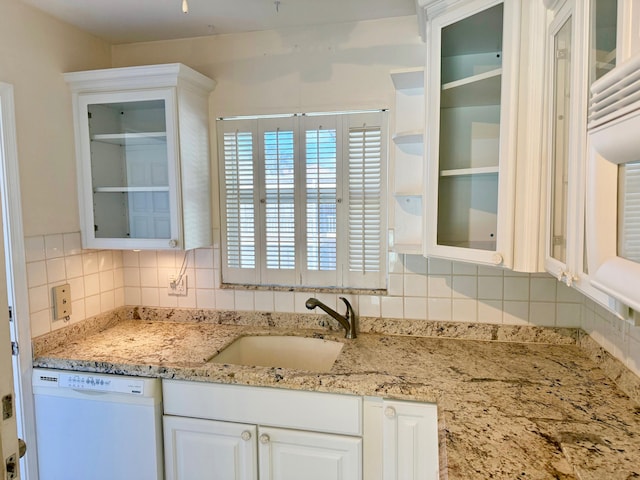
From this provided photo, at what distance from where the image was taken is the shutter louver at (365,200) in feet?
6.52

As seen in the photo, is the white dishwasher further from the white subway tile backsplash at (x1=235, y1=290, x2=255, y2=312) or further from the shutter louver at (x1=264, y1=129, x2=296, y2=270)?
the shutter louver at (x1=264, y1=129, x2=296, y2=270)

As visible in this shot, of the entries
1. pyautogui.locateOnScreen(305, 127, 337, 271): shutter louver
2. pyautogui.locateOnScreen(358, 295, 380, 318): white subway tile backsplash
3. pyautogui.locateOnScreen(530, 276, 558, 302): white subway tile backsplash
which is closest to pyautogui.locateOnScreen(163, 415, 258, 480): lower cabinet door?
pyautogui.locateOnScreen(358, 295, 380, 318): white subway tile backsplash

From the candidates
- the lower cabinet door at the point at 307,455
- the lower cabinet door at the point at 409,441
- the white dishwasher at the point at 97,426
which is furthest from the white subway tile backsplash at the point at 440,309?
the white dishwasher at the point at 97,426

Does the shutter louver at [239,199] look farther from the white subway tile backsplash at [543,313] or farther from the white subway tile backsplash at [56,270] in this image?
the white subway tile backsplash at [543,313]

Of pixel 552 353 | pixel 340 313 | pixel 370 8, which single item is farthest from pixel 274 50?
pixel 552 353

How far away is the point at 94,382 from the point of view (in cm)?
168

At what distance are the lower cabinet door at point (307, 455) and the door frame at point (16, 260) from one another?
106 cm

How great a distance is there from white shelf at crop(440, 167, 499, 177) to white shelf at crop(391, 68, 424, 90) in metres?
0.44

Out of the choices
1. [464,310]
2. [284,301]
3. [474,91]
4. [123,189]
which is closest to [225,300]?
[284,301]

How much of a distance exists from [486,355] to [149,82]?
6.25 feet

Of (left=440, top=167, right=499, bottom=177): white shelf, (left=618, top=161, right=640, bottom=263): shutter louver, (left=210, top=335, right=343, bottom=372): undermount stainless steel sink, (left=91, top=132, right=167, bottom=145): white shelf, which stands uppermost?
(left=91, top=132, right=167, bottom=145): white shelf

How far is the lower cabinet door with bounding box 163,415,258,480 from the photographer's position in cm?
158

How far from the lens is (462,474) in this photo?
93 cm

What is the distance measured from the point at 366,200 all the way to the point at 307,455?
1137 millimetres
